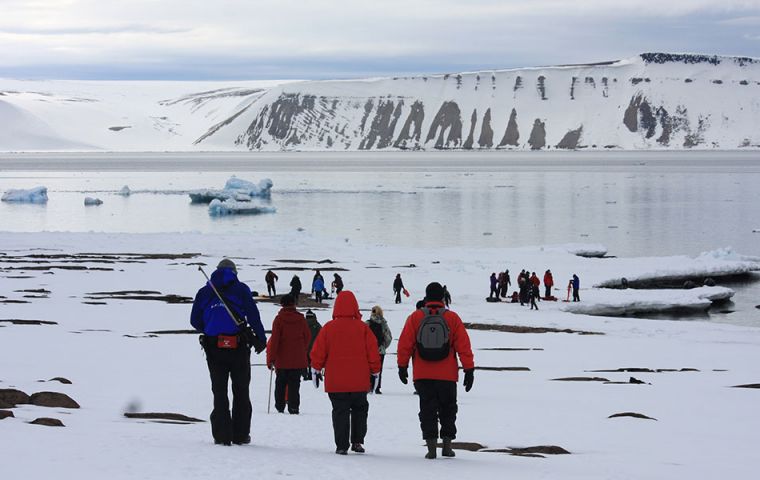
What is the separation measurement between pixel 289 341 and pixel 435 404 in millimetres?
3025

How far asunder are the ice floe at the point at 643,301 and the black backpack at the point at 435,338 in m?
25.3

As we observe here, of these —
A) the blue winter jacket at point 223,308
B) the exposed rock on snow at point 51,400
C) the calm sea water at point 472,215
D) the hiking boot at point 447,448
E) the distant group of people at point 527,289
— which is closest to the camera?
the blue winter jacket at point 223,308

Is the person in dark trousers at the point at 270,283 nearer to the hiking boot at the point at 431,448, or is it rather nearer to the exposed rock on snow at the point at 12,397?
the exposed rock on snow at the point at 12,397

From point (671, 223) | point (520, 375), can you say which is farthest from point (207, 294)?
point (671, 223)

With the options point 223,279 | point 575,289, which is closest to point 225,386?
point 223,279

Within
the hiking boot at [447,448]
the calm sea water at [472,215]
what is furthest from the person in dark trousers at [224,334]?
the calm sea water at [472,215]

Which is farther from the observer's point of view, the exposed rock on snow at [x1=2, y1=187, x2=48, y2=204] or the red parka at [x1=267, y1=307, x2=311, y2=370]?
the exposed rock on snow at [x1=2, y1=187, x2=48, y2=204]

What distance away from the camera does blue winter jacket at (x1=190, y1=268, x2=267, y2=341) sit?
9.54 m

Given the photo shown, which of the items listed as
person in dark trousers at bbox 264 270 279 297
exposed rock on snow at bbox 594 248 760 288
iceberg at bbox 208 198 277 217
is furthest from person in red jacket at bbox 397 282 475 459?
iceberg at bbox 208 198 277 217

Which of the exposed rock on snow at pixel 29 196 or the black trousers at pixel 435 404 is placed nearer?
the black trousers at pixel 435 404

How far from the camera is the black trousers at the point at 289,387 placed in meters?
12.7

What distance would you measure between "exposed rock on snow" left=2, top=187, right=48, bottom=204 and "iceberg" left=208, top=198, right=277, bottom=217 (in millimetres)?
19997

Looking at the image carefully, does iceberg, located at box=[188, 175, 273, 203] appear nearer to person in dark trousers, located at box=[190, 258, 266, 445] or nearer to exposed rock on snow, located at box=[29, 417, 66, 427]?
exposed rock on snow, located at box=[29, 417, 66, 427]

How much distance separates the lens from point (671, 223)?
7738cm
